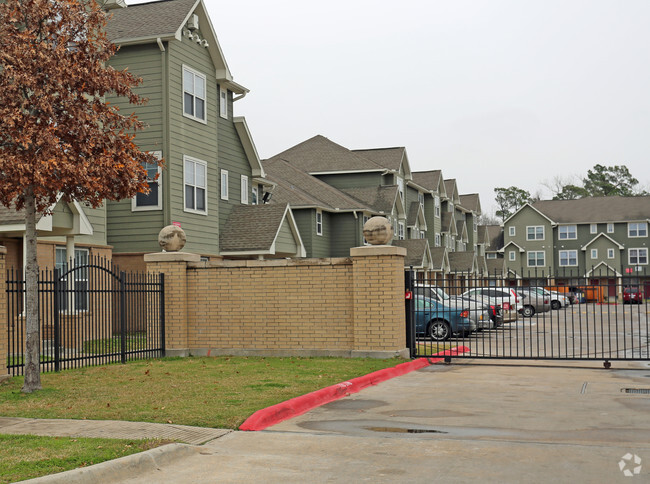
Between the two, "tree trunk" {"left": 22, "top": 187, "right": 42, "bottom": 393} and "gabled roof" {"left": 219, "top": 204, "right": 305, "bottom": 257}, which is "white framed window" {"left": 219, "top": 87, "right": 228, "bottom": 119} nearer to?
"gabled roof" {"left": 219, "top": 204, "right": 305, "bottom": 257}

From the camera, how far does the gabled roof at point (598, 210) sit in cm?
7762

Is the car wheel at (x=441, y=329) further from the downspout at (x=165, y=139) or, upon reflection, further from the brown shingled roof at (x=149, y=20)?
the brown shingled roof at (x=149, y=20)

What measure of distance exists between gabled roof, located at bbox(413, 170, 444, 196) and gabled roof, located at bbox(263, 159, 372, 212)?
1737cm

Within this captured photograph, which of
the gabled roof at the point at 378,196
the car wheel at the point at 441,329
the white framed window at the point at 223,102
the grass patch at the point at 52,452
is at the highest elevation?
the white framed window at the point at 223,102

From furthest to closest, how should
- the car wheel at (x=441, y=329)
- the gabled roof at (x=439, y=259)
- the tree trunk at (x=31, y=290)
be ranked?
A: the gabled roof at (x=439, y=259) → the car wheel at (x=441, y=329) → the tree trunk at (x=31, y=290)

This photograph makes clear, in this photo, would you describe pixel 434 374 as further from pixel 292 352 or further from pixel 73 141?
pixel 73 141

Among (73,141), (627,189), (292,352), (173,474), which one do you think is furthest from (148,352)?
(627,189)

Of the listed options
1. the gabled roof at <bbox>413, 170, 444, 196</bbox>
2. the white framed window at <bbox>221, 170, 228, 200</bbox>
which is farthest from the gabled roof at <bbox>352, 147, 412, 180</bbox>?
the white framed window at <bbox>221, 170, 228, 200</bbox>

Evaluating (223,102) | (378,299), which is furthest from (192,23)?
(378,299)

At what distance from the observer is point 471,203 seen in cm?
8325

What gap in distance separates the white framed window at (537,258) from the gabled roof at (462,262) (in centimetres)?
1892

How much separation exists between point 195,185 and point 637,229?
6265cm

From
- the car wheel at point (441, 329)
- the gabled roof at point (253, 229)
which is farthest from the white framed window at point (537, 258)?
the car wheel at point (441, 329)

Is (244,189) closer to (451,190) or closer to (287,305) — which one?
(287,305)
